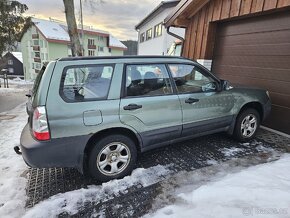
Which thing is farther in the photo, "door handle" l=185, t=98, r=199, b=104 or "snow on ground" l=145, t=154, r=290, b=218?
"door handle" l=185, t=98, r=199, b=104

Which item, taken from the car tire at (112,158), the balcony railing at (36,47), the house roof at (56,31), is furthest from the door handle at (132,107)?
the balcony railing at (36,47)

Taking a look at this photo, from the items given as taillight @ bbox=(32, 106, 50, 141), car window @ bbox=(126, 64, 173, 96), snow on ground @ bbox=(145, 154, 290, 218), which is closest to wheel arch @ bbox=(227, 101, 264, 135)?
snow on ground @ bbox=(145, 154, 290, 218)

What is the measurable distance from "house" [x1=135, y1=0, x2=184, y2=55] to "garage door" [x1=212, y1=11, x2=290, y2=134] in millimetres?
9276

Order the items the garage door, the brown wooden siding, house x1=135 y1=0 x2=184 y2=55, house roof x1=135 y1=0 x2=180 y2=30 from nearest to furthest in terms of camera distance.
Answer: the garage door, the brown wooden siding, house roof x1=135 y1=0 x2=180 y2=30, house x1=135 y1=0 x2=184 y2=55

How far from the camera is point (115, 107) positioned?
2.94 m

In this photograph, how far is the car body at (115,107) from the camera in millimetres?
2668

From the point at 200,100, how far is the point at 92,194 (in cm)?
217

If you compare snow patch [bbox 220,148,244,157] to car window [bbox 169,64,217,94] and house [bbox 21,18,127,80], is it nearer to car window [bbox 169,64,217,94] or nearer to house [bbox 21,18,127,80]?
car window [bbox 169,64,217,94]

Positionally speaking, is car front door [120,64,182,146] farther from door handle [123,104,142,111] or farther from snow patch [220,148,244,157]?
snow patch [220,148,244,157]

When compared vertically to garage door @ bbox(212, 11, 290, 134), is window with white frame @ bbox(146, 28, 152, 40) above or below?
above

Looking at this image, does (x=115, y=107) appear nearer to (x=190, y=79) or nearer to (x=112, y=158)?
(x=112, y=158)

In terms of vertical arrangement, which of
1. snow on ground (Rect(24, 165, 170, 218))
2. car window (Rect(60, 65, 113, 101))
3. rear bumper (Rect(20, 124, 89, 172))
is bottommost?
snow on ground (Rect(24, 165, 170, 218))

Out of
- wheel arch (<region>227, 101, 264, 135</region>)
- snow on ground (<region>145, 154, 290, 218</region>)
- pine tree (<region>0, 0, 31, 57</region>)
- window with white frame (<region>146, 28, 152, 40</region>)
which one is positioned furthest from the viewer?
window with white frame (<region>146, 28, 152, 40</region>)

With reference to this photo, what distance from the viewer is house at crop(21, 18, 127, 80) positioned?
117ft
